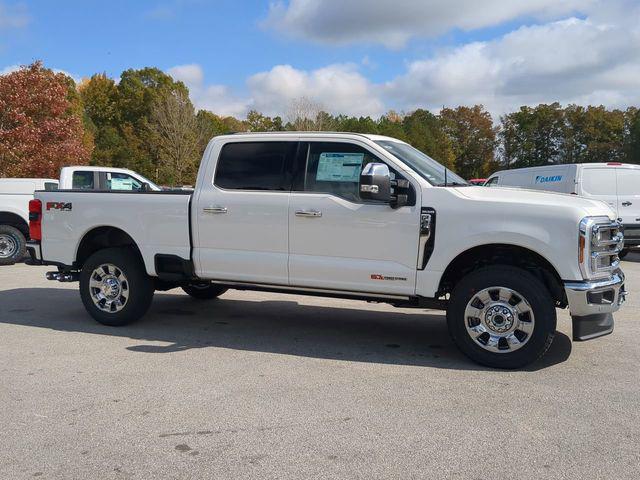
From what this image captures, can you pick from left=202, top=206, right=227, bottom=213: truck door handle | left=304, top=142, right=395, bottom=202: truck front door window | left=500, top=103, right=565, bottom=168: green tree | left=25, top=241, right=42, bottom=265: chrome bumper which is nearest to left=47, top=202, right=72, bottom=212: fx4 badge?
left=25, top=241, right=42, bottom=265: chrome bumper

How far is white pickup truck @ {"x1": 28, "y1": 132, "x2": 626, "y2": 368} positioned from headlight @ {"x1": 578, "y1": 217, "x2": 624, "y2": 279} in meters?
0.02

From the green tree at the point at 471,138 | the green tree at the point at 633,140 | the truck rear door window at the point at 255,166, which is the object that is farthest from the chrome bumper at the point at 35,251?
the green tree at the point at 471,138

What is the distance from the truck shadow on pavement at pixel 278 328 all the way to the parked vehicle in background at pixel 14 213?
4213mm

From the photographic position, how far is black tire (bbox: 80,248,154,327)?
6.69 m

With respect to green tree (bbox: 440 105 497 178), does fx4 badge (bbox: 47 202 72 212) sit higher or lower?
lower

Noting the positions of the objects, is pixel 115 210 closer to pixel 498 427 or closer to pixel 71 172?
pixel 498 427

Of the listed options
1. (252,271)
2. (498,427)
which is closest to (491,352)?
(498,427)

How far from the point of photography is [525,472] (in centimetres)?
338

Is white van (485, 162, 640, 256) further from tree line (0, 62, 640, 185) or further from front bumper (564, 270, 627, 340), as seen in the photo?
tree line (0, 62, 640, 185)

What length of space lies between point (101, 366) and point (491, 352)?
3.48 metres

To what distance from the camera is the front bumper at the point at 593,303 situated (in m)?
4.96

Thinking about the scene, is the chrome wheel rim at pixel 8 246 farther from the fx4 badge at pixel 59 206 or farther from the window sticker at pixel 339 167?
Answer: the window sticker at pixel 339 167

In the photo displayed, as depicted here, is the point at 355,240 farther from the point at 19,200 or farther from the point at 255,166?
the point at 19,200

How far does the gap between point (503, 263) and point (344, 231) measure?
150 centimetres
